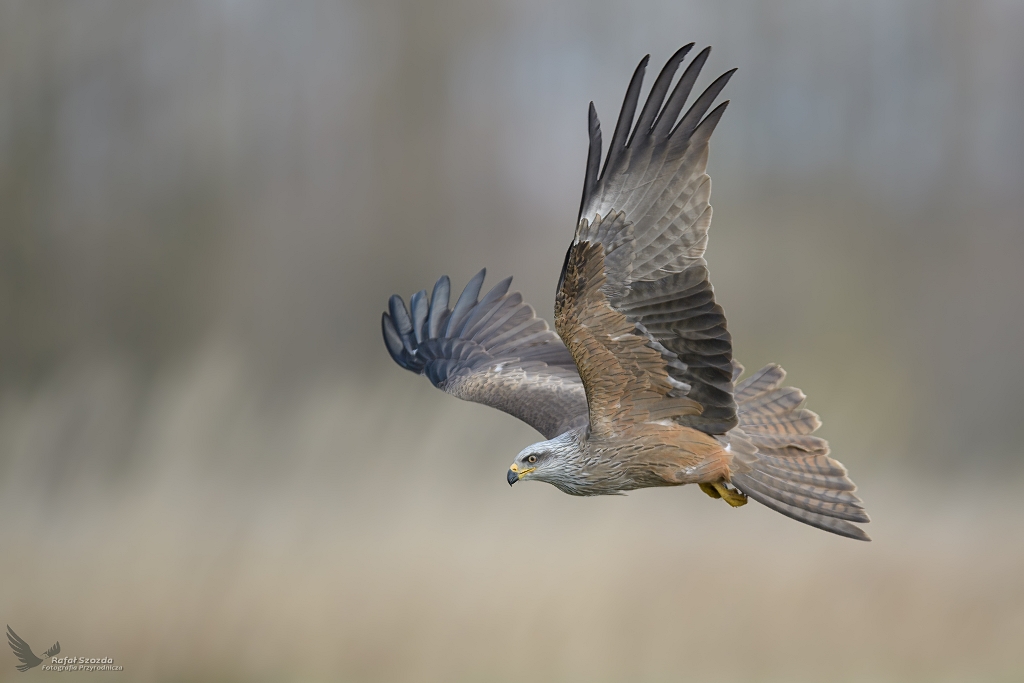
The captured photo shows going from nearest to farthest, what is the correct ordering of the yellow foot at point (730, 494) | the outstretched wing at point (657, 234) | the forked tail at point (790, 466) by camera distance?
the outstretched wing at point (657, 234)
the forked tail at point (790, 466)
the yellow foot at point (730, 494)

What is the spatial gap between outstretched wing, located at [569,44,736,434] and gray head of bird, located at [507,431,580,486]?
0.32 m

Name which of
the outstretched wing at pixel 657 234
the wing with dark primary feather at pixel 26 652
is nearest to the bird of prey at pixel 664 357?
the outstretched wing at pixel 657 234

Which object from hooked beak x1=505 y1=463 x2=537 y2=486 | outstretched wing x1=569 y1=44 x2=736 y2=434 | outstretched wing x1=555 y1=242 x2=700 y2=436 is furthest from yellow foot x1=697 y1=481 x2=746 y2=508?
hooked beak x1=505 y1=463 x2=537 y2=486

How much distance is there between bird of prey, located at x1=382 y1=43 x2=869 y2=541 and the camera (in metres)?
2.96

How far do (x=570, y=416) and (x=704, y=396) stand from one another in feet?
3.08

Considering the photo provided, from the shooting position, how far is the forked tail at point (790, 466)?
11.3 feet

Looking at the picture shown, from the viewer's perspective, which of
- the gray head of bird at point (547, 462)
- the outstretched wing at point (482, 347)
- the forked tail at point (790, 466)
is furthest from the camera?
the outstretched wing at point (482, 347)

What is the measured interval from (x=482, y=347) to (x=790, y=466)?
1845 mm

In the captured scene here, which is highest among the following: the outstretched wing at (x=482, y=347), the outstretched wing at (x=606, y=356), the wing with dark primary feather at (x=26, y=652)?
the outstretched wing at (x=482, y=347)

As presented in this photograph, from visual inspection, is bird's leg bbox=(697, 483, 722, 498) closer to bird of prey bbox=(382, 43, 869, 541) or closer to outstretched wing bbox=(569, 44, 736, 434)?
bird of prey bbox=(382, 43, 869, 541)

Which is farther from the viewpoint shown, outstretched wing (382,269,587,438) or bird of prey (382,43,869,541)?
outstretched wing (382,269,587,438)

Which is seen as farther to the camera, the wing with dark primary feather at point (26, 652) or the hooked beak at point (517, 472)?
the wing with dark primary feather at point (26, 652)

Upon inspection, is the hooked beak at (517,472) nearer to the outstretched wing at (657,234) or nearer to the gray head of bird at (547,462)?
the gray head of bird at (547,462)

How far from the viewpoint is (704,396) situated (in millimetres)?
3273
